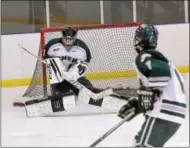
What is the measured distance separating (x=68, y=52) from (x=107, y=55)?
73 centimetres

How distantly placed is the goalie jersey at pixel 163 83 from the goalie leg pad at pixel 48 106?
7.29 feet

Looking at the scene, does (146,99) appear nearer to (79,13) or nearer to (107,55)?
(107,55)

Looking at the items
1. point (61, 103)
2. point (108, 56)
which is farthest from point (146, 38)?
point (108, 56)

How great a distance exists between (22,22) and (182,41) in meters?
1.92

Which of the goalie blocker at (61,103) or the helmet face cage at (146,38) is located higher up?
the helmet face cage at (146,38)

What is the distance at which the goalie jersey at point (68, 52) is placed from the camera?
4082 mm

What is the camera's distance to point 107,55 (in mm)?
4742

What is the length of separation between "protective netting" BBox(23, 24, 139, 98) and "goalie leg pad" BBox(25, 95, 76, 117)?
50cm

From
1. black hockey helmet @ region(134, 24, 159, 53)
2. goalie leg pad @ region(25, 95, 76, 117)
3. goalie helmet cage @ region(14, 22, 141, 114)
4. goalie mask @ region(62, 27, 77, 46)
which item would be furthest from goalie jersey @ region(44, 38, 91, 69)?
black hockey helmet @ region(134, 24, 159, 53)

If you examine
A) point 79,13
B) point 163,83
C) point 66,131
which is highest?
point 79,13

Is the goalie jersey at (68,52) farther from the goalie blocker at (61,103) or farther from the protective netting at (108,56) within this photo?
the protective netting at (108,56)

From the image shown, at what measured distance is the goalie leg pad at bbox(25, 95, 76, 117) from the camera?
391 centimetres

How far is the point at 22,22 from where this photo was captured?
18.9ft

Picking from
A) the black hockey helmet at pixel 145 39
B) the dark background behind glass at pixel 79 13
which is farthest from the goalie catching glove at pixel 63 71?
the black hockey helmet at pixel 145 39
